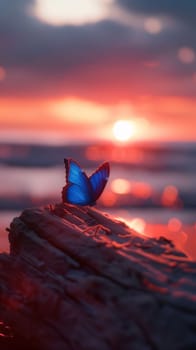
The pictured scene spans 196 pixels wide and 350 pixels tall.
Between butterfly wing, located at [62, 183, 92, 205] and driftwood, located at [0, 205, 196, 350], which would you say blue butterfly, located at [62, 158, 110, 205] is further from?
driftwood, located at [0, 205, 196, 350]

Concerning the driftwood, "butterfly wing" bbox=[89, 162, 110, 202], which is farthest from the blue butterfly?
the driftwood

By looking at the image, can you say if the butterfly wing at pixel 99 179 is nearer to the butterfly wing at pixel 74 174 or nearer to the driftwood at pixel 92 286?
the butterfly wing at pixel 74 174

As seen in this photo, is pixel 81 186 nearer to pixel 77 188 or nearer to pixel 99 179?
pixel 77 188

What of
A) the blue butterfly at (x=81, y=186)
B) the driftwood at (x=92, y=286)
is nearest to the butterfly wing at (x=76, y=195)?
the blue butterfly at (x=81, y=186)

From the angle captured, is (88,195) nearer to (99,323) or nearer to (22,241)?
(22,241)

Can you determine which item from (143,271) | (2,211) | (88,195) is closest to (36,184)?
(2,211)

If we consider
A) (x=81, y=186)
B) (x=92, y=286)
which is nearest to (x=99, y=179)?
(x=81, y=186)
